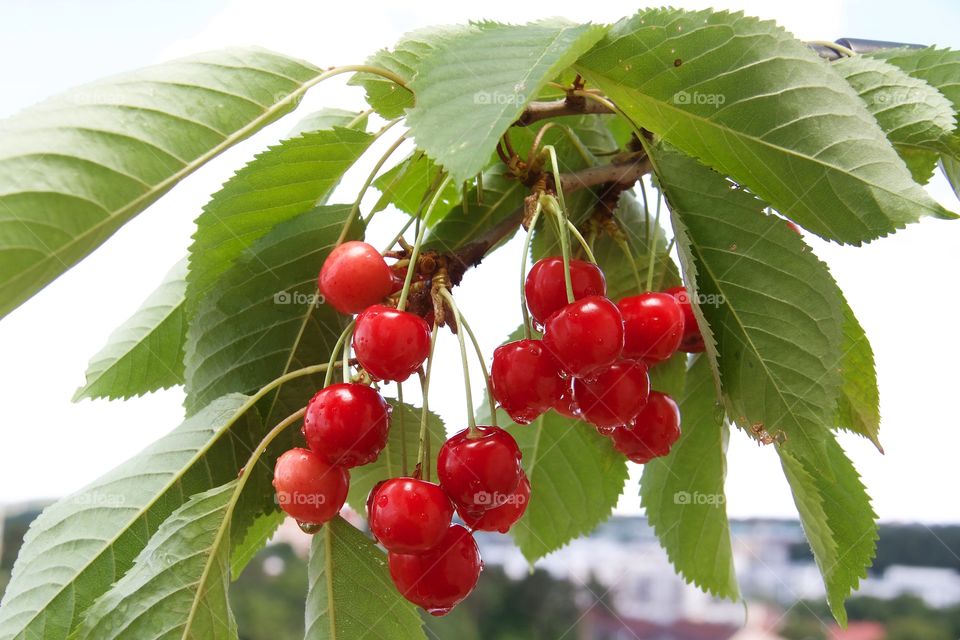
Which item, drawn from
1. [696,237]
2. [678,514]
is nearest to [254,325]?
[696,237]

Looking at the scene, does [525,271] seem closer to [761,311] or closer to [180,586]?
[761,311]

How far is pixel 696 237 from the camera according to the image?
0.55 meters

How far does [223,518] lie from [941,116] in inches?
22.7

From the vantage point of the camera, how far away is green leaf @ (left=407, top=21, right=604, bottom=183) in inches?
16.6

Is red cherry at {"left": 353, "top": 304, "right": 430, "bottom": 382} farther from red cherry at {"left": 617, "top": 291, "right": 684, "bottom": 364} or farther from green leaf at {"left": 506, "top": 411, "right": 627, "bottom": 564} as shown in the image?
green leaf at {"left": 506, "top": 411, "right": 627, "bottom": 564}

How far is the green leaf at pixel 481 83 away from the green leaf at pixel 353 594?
0.95ft

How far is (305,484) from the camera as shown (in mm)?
521

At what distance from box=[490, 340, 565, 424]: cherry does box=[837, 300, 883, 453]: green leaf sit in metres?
0.26

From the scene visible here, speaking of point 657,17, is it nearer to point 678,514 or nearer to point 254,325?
point 254,325

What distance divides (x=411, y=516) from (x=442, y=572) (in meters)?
0.05

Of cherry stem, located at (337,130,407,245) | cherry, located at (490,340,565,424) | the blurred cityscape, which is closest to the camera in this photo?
cherry, located at (490,340,565,424)

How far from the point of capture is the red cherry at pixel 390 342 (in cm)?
50

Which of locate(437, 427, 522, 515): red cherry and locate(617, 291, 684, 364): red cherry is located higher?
locate(617, 291, 684, 364): red cherry


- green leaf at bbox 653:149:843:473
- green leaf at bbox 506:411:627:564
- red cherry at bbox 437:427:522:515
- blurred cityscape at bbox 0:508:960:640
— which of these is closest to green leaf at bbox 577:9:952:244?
green leaf at bbox 653:149:843:473
